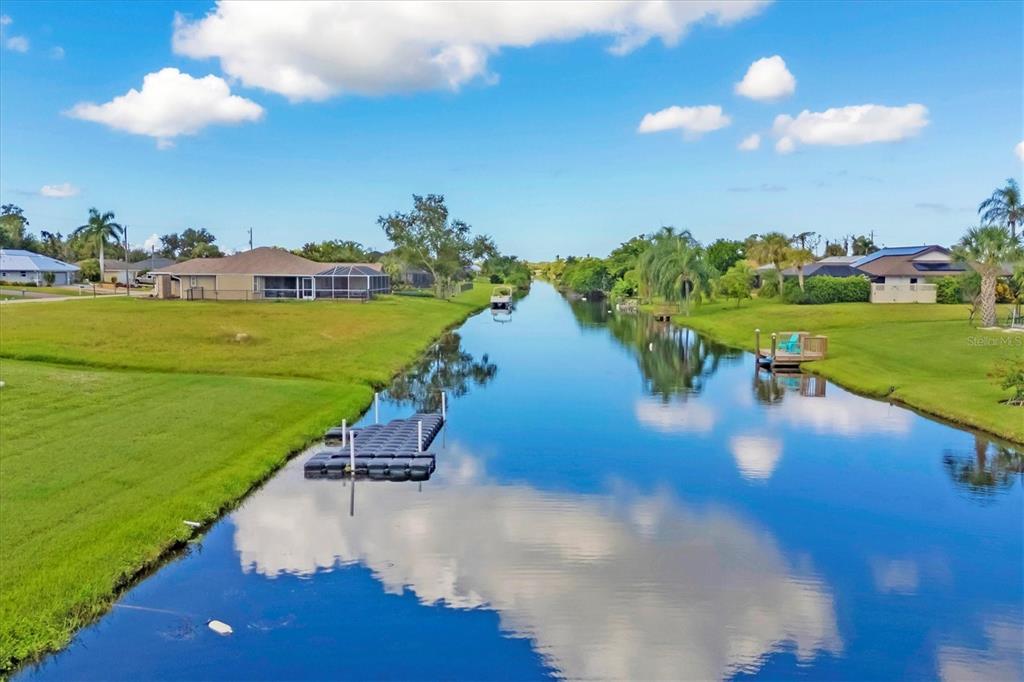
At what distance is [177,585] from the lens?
15414 millimetres

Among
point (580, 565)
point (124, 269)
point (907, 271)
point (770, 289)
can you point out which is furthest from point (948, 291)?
point (124, 269)

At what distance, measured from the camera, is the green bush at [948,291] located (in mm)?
75125

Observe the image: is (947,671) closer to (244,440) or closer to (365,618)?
(365,618)

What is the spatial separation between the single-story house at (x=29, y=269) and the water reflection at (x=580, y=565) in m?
106

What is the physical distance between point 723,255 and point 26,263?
361 ft

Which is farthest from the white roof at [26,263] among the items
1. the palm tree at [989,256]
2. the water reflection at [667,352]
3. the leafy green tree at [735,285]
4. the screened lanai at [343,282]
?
the palm tree at [989,256]

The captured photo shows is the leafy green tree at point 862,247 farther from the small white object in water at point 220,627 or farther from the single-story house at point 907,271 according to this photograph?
the small white object in water at point 220,627

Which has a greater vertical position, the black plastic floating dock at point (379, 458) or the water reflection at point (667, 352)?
the water reflection at point (667, 352)

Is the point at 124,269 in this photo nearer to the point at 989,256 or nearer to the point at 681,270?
the point at 681,270

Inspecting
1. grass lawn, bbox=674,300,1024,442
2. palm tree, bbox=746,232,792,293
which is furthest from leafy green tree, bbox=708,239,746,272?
grass lawn, bbox=674,300,1024,442

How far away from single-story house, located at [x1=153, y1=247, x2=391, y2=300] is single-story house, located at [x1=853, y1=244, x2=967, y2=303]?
5667 cm

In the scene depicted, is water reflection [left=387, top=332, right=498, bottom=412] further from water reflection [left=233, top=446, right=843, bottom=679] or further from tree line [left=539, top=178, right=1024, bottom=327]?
tree line [left=539, top=178, right=1024, bottom=327]

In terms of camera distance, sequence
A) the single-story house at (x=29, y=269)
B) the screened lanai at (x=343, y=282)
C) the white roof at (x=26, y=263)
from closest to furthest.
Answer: the screened lanai at (x=343, y=282) < the single-story house at (x=29, y=269) < the white roof at (x=26, y=263)

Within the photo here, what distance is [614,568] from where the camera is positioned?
16109mm
